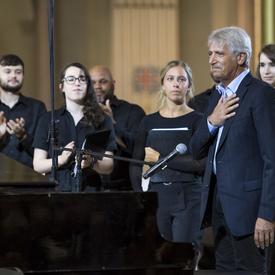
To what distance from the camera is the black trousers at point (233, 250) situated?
3925 mm

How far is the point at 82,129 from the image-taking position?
5.05 metres

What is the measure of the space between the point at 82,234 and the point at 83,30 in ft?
14.9

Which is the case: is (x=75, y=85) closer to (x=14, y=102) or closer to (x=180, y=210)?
(x=14, y=102)

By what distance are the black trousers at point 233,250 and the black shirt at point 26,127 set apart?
5.53 ft

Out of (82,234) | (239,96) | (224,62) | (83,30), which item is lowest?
(82,234)

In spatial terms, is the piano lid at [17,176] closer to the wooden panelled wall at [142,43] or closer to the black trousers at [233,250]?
the black trousers at [233,250]

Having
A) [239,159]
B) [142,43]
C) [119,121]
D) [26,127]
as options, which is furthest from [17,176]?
[142,43]

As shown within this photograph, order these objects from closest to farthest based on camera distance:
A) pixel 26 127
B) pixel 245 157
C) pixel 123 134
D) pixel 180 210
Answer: pixel 245 157, pixel 180 210, pixel 26 127, pixel 123 134

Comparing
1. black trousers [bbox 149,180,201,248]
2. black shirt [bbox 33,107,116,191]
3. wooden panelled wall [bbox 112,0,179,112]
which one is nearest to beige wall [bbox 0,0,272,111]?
wooden panelled wall [bbox 112,0,179,112]

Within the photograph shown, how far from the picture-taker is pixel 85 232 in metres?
3.52

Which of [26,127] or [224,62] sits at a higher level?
[224,62]

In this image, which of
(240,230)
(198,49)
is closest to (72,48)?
(198,49)

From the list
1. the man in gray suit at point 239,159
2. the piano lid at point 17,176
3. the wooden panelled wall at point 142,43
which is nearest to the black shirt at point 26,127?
the piano lid at point 17,176

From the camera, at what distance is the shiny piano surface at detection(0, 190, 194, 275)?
3492 mm
